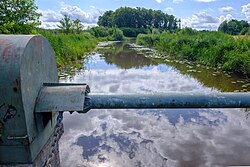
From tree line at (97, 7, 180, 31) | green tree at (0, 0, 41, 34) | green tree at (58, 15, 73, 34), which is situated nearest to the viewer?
green tree at (0, 0, 41, 34)

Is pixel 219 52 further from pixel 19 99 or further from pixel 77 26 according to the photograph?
pixel 77 26

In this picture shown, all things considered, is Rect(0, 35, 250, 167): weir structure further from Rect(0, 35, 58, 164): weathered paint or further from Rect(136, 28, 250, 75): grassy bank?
Rect(136, 28, 250, 75): grassy bank

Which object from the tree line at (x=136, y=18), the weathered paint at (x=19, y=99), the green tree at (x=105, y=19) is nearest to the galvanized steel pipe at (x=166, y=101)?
the weathered paint at (x=19, y=99)

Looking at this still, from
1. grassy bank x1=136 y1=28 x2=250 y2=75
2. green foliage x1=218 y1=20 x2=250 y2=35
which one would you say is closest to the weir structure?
grassy bank x1=136 y1=28 x2=250 y2=75

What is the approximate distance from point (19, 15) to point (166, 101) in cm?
835

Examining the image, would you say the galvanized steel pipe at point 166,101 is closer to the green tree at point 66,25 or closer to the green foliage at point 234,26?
the green tree at point 66,25

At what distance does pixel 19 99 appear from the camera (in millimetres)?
844

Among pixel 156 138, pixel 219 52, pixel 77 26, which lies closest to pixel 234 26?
pixel 77 26

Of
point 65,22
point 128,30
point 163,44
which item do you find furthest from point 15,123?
point 128,30

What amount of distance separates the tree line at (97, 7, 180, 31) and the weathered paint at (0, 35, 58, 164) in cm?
7409

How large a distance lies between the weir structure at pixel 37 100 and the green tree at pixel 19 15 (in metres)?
7.18

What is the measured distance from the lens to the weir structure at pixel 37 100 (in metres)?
0.85

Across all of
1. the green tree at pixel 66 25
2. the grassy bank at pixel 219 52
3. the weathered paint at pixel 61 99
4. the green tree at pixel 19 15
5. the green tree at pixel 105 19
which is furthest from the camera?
the green tree at pixel 105 19

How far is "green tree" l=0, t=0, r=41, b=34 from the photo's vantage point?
7.64 meters
